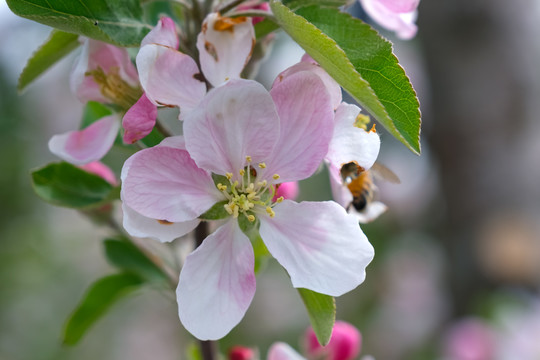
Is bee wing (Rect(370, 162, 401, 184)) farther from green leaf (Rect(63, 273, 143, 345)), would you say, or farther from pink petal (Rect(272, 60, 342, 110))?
green leaf (Rect(63, 273, 143, 345))

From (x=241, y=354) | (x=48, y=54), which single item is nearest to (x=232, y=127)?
(x=48, y=54)

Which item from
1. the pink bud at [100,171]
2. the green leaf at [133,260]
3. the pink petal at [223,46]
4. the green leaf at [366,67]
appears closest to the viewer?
the green leaf at [366,67]

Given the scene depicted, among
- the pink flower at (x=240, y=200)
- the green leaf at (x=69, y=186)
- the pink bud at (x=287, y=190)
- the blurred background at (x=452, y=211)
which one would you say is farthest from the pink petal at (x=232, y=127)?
the blurred background at (x=452, y=211)

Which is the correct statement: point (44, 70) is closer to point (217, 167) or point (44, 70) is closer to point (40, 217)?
point (217, 167)

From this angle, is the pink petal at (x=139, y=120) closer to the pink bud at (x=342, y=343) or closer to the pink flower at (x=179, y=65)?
the pink flower at (x=179, y=65)

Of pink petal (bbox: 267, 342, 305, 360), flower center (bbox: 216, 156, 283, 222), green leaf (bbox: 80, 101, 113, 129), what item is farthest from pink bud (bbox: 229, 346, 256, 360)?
green leaf (bbox: 80, 101, 113, 129)
